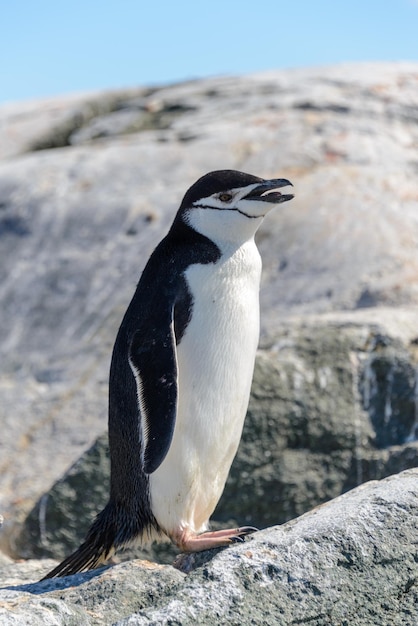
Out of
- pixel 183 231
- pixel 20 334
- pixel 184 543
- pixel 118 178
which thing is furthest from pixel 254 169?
pixel 184 543

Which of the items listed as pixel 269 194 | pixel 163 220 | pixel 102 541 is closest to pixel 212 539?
pixel 102 541

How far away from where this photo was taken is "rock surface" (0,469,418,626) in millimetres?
2898

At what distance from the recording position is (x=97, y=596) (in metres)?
3.05

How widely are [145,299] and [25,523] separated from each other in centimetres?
237

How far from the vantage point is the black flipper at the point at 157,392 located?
3713 millimetres

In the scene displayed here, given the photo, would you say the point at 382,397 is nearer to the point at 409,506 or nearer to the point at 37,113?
the point at 409,506

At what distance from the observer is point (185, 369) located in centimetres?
386

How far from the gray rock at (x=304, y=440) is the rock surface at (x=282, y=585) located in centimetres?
211

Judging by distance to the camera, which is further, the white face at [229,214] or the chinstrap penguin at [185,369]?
the white face at [229,214]

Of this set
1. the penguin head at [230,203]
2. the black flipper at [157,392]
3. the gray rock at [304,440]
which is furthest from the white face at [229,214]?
the gray rock at [304,440]

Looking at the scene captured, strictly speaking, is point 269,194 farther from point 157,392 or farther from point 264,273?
point 264,273

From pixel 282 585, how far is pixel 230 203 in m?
1.55

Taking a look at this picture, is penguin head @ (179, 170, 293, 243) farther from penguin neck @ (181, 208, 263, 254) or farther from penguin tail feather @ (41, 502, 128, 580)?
penguin tail feather @ (41, 502, 128, 580)

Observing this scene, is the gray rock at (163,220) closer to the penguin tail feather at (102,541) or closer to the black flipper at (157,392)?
the penguin tail feather at (102,541)
